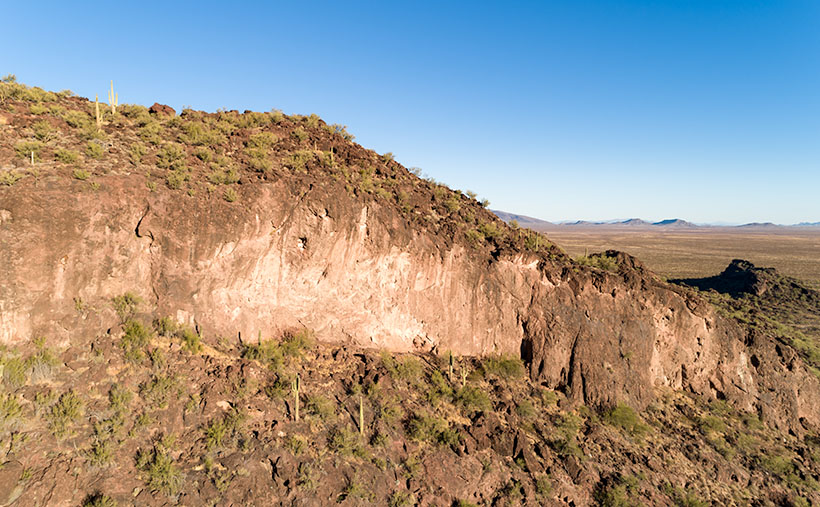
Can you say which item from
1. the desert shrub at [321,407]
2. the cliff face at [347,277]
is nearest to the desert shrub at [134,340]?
the cliff face at [347,277]

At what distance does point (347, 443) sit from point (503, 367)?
23.5ft

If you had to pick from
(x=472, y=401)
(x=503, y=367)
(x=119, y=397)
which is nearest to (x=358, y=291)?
(x=472, y=401)

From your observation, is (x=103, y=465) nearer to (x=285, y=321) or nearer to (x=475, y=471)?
(x=285, y=321)

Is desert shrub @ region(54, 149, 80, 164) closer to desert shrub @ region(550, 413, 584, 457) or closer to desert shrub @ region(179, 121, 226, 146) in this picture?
desert shrub @ region(179, 121, 226, 146)

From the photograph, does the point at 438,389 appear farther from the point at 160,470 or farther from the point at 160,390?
the point at 160,390

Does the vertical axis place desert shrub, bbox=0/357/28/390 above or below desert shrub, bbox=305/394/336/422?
above

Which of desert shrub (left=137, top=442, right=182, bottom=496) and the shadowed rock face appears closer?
desert shrub (left=137, top=442, right=182, bottom=496)

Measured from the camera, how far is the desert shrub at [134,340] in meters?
11.0

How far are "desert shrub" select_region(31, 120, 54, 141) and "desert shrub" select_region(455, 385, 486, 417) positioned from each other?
16830 mm

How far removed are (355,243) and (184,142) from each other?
8158 mm

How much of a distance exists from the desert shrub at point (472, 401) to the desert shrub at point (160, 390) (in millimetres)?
9056

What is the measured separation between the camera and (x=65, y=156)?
39.7 ft

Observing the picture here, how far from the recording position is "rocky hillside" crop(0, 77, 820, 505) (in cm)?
1016

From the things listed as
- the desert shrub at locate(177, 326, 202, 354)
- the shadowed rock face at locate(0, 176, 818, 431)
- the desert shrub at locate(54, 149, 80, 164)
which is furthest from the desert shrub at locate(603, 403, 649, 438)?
the desert shrub at locate(54, 149, 80, 164)
